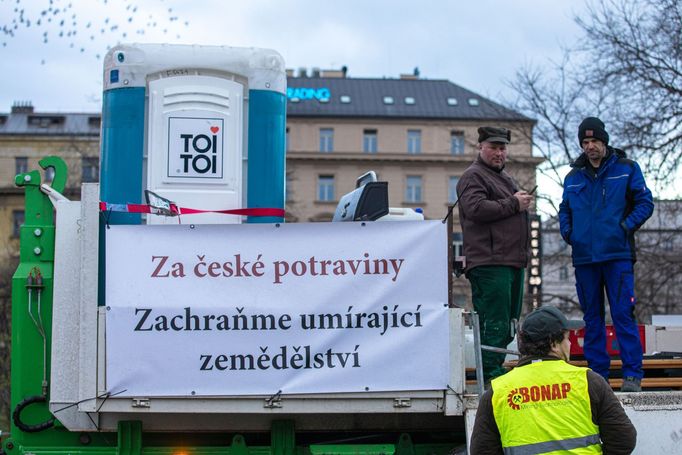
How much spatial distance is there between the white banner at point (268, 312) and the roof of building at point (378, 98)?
61511 mm

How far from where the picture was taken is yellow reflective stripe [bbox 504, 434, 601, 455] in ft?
12.3

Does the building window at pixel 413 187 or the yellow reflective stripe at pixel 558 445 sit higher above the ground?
the building window at pixel 413 187

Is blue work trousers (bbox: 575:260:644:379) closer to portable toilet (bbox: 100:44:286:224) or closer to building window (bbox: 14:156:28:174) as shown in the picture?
portable toilet (bbox: 100:44:286:224)

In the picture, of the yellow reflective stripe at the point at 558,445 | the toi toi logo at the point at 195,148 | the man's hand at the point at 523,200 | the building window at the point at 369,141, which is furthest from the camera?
the building window at the point at 369,141

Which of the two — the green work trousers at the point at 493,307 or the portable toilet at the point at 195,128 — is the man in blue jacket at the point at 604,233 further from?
the portable toilet at the point at 195,128

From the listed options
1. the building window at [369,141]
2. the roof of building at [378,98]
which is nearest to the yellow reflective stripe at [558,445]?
the roof of building at [378,98]

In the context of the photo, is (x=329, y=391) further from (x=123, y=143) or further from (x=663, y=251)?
(x=663, y=251)

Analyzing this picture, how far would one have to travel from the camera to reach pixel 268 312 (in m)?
5.02

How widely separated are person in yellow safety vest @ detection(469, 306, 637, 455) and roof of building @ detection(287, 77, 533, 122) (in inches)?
2468

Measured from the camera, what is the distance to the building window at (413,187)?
6750 cm

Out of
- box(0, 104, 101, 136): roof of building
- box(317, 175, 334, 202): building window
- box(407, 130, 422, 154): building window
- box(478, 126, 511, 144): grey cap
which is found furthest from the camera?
box(0, 104, 101, 136): roof of building

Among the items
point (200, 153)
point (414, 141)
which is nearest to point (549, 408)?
point (200, 153)

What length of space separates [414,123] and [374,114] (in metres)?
2.74

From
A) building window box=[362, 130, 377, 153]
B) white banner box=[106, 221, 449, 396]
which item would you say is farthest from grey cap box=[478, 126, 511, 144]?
building window box=[362, 130, 377, 153]
